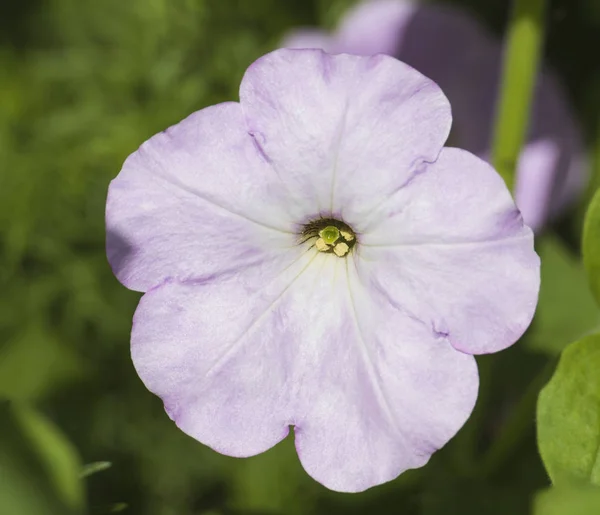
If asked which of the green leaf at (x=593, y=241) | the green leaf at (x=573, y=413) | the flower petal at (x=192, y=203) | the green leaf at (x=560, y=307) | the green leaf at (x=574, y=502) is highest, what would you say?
the flower petal at (x=192, y=203)

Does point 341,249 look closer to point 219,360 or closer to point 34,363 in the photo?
point 219,360

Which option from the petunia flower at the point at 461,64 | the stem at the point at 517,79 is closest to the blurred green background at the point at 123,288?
the petunia flower at the point at 461,64

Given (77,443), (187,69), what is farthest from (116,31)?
(77,443)

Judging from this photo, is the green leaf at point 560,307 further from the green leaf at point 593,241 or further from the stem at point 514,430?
the green leaf at point 593,241

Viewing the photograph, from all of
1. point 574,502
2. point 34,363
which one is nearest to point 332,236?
point 574,502

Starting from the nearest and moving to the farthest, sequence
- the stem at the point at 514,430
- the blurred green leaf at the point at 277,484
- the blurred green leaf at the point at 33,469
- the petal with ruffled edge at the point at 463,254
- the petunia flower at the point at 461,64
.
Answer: the blurred green leaf at the point at 33,469
the petal with ruffled edge at the point at 463,254
the stem at the point at 514,430
the blurred green leaf at the point at 277,484
the petunia flower at the point at 461,64

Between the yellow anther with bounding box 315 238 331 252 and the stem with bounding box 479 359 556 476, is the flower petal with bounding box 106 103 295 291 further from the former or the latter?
the stem with bounding box 479 359 556 476
